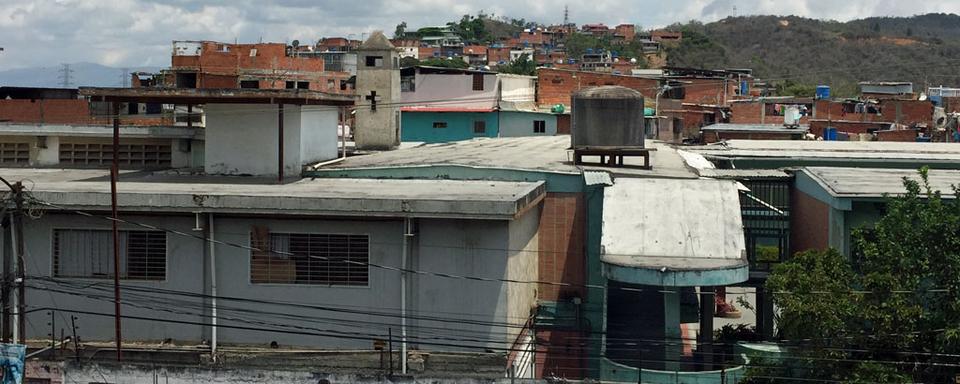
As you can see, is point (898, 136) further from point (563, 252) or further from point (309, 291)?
point (309, 291)

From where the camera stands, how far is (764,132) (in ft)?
147

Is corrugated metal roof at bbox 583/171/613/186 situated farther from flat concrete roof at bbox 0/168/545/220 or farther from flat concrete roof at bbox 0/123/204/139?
flat concrete roof at bbox 0/123/204/139

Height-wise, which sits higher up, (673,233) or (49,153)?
(49,153)

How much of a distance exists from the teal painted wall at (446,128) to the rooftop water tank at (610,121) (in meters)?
20.3

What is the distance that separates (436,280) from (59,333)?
638cm

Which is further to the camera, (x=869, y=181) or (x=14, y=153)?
(x=14, y=153)

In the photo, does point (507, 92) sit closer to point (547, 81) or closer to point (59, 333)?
point (547, 81)

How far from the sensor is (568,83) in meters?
56.3

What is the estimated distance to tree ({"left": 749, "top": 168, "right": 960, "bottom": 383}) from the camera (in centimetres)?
1697

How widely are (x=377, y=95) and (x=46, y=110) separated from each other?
43.9 feet

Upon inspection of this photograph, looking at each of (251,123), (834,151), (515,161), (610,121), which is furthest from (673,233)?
(834,151)

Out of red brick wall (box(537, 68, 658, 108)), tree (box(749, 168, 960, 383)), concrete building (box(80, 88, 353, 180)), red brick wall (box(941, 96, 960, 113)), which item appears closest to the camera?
tree (box(749, 168, 960, 383))

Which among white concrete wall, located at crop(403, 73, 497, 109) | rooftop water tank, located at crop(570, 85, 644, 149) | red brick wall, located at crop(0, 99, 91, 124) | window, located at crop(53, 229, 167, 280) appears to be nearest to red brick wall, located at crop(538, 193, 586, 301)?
rooftop water tank, located at crop(570, 85, 644, 149)

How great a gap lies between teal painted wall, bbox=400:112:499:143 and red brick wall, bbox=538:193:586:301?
23032mm
